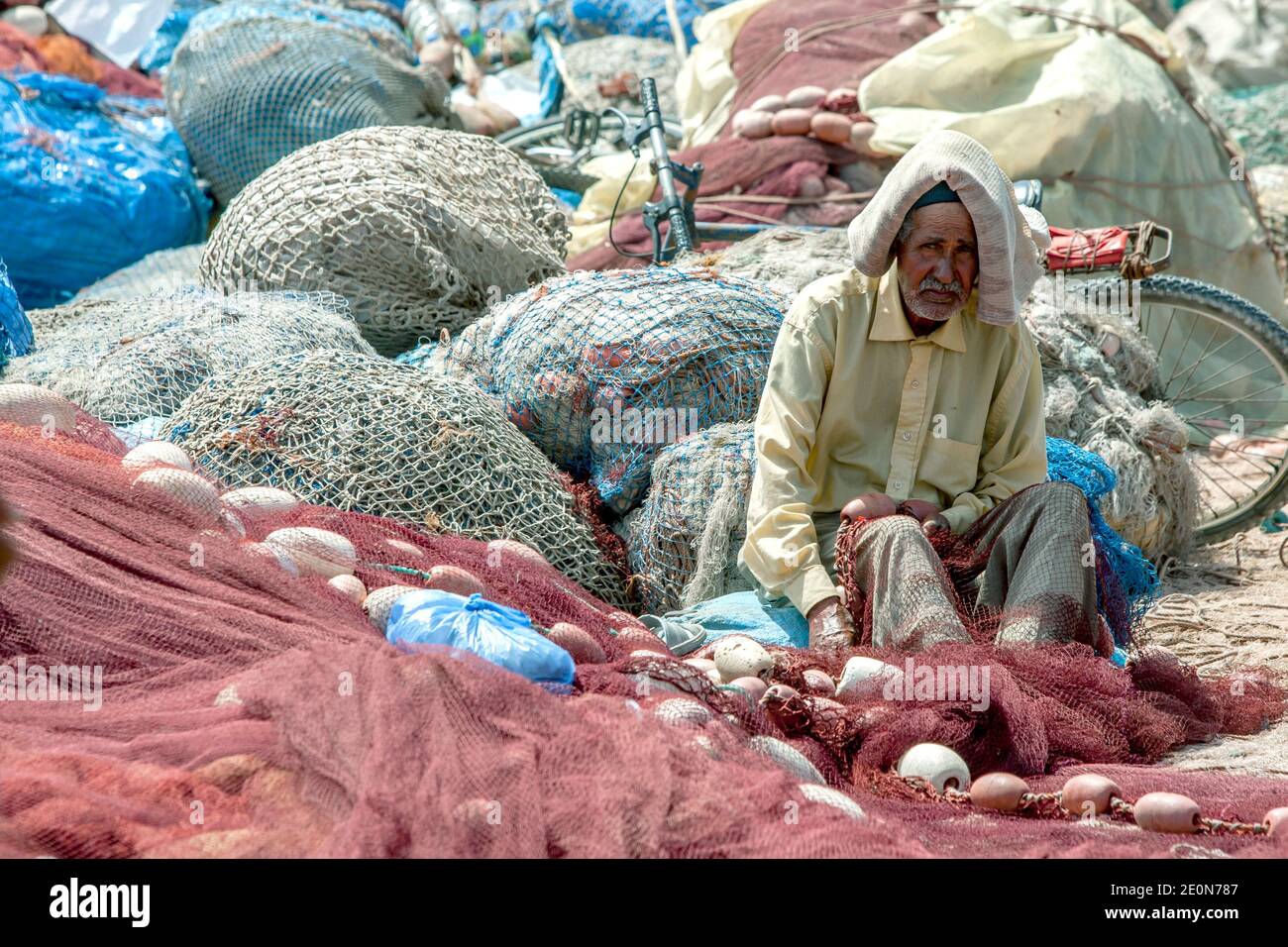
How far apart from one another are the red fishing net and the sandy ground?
11 centimetres

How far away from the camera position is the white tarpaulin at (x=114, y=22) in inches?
386

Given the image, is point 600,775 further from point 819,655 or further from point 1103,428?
point 1103,428

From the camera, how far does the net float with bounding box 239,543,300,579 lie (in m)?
3.32

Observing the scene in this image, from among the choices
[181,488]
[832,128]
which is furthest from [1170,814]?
[832,128]

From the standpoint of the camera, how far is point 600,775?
2.41 metres

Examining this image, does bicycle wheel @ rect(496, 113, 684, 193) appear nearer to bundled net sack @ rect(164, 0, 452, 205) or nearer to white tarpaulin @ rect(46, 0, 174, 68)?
bundled net sack @ rect(164, 0, 452, 205)

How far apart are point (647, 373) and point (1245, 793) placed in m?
2.31

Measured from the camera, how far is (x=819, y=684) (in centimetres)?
344

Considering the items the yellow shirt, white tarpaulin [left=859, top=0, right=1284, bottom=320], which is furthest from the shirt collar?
white tarpaulin [left=859, top=0, right=1284, bottom=320]

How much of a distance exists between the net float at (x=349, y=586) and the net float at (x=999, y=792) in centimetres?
138

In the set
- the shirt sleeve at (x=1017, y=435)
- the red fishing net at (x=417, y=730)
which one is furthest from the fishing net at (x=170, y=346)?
the shirt sleeve at (x=1017, y=435)

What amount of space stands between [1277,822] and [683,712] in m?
1.08
